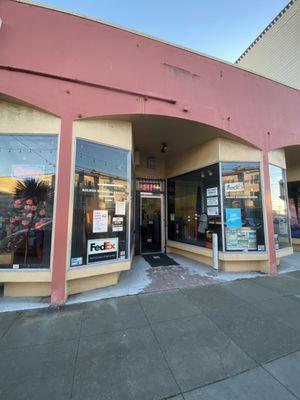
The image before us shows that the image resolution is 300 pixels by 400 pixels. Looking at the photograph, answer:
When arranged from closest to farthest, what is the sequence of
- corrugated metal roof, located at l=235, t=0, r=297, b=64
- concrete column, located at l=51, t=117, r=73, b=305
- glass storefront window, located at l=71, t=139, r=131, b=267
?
concrete column, located at l=51, t=117, r=73, b=305, glass storefront window, located at l=71, t=139, r=131, b=267, corrugated metal roof, located at l=235, t=0, r=297, b=64

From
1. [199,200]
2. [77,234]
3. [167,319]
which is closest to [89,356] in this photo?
[167,319]

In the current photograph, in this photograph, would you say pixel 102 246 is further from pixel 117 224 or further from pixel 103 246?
pixel 117 224

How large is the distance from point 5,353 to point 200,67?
643cm

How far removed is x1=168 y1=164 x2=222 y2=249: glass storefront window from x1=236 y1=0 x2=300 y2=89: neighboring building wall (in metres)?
5.33

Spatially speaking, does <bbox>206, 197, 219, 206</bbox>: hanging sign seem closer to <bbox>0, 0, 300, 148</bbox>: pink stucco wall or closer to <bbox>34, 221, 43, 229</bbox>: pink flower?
<bbox>0, 0, 300, 148</bbox>: pink stucco wall

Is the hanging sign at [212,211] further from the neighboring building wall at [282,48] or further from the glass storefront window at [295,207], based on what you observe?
the neighboring building wall at [282,48]

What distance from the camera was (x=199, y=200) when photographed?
6.24 m

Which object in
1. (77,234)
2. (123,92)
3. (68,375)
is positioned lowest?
(68,375)

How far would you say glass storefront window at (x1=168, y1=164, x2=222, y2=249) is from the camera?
5.60m

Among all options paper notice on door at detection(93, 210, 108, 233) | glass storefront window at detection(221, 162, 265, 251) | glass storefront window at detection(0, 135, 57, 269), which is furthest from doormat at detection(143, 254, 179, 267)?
glass storefront window at detection(0, 135, 57, 269)

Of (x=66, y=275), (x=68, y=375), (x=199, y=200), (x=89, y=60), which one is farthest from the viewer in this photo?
(x=199, y=200)

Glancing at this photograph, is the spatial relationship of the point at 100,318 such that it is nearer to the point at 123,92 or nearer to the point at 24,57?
the point at 123,92

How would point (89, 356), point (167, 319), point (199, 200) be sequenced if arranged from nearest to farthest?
point (89, 356), point (167, 319), point (199, 200)

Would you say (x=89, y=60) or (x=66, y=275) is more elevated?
(x=89, y=60)
